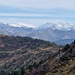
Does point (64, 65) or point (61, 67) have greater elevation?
point (64, 65)

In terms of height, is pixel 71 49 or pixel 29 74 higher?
pixel 71 49

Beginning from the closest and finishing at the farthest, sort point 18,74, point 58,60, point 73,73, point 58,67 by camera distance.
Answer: point 73,73
point 58,67
point 58,60
point 18,74

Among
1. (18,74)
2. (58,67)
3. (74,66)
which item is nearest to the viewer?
(74,66)

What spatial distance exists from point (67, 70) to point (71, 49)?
2855 centimetres

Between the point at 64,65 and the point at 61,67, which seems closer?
the point at 61,67

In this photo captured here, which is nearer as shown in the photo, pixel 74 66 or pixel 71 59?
pixel 74 66

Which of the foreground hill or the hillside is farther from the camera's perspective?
the foreground hill

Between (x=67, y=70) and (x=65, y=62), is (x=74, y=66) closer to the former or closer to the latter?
(x=67, y=70)

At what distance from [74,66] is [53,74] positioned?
481 inches

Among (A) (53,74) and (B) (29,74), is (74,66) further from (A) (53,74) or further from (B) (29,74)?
(B) (29,74)

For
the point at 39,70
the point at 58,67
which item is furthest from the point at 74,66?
the point at 39,70

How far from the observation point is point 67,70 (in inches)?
5443

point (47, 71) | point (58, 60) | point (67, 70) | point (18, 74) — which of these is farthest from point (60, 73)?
point (18, 74)

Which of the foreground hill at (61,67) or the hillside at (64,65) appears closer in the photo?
the hillside at (64,65)
